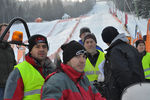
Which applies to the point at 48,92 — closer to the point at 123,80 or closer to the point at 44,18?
the point at 123,80

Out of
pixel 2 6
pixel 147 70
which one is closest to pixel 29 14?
pixel 2 6

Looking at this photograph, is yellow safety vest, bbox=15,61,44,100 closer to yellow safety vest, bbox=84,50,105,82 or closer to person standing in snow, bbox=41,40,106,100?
person standing in snow, bbox=41,40,106,100

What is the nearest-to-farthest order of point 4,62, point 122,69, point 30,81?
point 30,81 → point 122,69 → point 4,62

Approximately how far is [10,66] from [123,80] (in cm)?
206

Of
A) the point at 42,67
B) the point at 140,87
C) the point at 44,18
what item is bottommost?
the point at 44,18

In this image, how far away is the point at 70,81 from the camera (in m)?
1.84

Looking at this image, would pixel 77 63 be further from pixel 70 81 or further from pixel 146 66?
pixel 146 66

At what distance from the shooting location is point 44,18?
8525 cm

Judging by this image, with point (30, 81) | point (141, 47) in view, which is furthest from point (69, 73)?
point (141, 47)

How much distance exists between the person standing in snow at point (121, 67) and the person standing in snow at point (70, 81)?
0.52 metres

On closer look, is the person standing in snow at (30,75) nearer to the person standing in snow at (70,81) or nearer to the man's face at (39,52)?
the man's face at (39,52)

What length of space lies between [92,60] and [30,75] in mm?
1614

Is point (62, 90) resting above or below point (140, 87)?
below

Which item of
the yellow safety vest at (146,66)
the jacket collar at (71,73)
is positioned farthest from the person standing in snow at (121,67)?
the yellow safety vest at (146,66)
